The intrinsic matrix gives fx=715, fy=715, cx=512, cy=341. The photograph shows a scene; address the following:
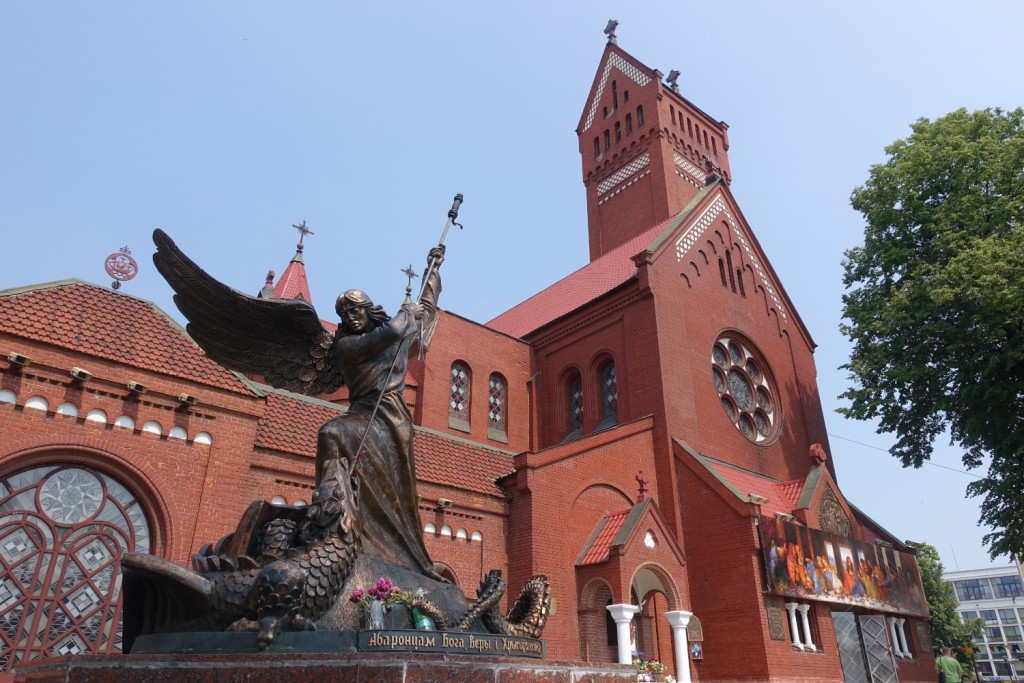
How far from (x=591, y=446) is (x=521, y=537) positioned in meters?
2.95

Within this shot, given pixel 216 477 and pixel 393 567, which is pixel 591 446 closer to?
pixel 216 477

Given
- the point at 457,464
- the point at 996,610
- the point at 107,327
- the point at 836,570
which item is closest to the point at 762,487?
the point at 836,570

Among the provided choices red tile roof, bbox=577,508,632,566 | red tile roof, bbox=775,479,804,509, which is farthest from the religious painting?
red tile roof, bbox=577,508,632,566

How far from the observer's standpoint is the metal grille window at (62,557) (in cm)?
1040

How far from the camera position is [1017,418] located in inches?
707

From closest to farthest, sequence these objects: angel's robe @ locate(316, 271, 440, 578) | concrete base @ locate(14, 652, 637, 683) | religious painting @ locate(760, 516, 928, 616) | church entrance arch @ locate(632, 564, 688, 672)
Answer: concrete base @ locate(14, 652, 637, 683) → angel's robe @ locate(316, 271, 440, 578) → religious painting @ locate(760, 516, 928, 616) → church entrance arch @ locate(632, 564, 688, 672)

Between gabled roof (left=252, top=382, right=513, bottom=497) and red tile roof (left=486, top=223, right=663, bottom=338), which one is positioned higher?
red tile roof (left=486, top=223, right=663, bottom=338)

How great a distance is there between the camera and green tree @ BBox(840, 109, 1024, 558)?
17.1 metres

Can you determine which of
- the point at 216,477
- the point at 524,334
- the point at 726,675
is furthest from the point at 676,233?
the point at 216,477

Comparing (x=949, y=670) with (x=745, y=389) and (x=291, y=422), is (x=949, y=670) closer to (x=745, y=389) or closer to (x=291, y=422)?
(x=745, y=389)

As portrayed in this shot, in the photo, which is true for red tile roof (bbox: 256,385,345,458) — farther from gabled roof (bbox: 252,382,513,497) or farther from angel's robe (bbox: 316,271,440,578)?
angel's robe (bbox: 316,271,440,578)

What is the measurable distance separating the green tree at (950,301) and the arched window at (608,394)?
665 cm

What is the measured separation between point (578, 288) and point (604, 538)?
12.2m

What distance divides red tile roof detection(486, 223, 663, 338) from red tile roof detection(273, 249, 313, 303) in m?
7.54
